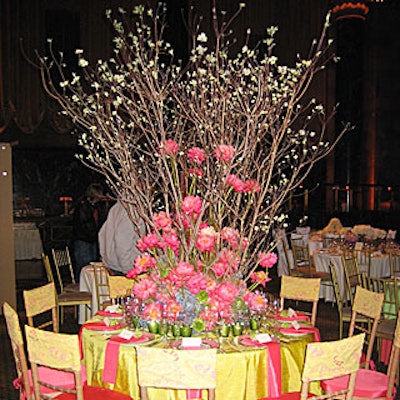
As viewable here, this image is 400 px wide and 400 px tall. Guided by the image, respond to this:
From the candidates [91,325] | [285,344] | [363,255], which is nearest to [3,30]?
[363,255]

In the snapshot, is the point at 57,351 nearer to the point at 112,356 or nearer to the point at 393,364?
the point at 112,356

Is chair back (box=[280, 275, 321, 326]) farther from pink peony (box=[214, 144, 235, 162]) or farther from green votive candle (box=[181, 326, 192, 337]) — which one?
pink peony (box=[214, 144, 235, 162])

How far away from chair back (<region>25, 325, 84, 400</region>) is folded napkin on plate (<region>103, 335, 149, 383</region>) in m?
0.28

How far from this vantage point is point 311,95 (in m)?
12.5

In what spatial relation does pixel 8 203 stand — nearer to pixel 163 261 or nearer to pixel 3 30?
pixel 163 261

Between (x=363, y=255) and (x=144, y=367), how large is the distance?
486cm

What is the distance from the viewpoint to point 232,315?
3.00m

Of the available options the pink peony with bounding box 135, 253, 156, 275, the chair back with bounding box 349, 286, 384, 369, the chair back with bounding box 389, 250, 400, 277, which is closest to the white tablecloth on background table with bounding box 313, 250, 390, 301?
the chair back with bounding box 389, 250, 400, 277

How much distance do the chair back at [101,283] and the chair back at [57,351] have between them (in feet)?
7.59

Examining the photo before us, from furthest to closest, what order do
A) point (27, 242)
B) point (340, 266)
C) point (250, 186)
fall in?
point (27, 242) → point (340, 266) → point (250, 186)

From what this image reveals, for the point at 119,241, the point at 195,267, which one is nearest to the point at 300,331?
the point at 195,267

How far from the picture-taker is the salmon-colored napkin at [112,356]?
9.48 ft

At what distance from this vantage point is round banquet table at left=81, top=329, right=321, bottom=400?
2.74 meters

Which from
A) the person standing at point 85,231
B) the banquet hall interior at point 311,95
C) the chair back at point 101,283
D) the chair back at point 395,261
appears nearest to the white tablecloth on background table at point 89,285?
the chair back at point 101,283
